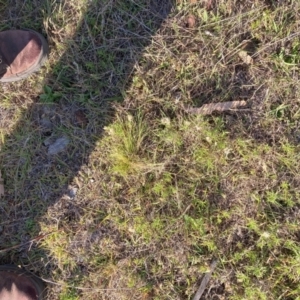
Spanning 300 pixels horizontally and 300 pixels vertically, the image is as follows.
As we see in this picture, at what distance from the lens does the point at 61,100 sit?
7.89 ft

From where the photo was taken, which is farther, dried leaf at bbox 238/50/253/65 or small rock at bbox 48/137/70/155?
small rock at bbox 48/137/70/155

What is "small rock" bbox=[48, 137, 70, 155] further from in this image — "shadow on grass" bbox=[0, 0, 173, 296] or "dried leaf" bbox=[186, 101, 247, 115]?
"dried leaf" bbox=[186, 101, 247, 115]

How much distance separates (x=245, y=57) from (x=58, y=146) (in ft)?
3.77

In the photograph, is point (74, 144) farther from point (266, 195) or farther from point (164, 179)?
point (266, 195)

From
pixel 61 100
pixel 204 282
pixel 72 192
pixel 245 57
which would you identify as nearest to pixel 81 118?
pixel 61 100

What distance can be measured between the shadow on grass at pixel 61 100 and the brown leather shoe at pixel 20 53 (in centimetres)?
8

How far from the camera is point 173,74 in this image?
2.31 meters

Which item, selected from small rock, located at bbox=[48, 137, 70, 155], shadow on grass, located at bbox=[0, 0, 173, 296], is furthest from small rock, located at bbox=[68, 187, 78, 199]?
small rock, located at bbox=[48, 137, 70, 155]

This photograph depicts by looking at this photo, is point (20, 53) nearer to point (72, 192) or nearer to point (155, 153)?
point (72, 192)

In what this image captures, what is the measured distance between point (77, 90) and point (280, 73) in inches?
44.1

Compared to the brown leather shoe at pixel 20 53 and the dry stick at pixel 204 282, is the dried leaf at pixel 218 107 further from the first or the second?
the brown leather shoe at pixel 20 53

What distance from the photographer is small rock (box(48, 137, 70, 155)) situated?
7.86 feet

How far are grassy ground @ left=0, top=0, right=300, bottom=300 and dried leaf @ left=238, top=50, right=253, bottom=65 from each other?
0.05ft

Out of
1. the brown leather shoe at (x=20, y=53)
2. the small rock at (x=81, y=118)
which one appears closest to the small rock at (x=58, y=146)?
the small rock at (x=81, y=118)
